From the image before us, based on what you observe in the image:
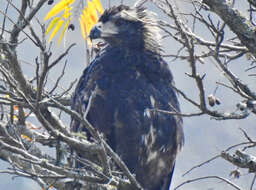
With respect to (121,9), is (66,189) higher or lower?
lower

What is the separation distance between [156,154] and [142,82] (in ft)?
2.40

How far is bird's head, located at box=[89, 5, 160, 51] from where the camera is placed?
5797 millimetres

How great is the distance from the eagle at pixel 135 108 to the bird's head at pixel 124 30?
15cm

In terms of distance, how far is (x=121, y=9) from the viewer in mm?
5879

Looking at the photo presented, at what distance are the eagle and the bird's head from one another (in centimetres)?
15

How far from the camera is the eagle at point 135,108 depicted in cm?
507

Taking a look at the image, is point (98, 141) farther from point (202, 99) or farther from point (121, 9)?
point (121, 9)

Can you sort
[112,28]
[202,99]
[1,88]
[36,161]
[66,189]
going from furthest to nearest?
1. [112,28]
2. [66,189]
3. [1,88]
4. [36,161]
5. [202,99]

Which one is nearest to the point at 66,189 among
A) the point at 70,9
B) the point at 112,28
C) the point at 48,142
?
the point at 48,142

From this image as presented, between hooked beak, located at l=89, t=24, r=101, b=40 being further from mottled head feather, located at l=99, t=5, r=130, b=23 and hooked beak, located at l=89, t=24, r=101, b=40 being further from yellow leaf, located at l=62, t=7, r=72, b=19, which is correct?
yellow leaf, located at l=62, t=7, r=72, b=19

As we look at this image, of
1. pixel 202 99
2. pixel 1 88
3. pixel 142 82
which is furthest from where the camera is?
pixel 142 82

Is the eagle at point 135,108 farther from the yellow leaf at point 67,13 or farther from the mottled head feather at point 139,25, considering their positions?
the yellow leaf at point 67,13

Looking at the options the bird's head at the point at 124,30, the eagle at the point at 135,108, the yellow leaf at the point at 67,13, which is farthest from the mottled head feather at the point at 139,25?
the yellow leaf at the point at 67,13

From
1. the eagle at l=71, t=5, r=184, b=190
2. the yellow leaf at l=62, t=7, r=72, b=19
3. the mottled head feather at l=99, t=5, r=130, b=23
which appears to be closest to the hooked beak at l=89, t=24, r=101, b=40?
the eagle at l=71, t=5, r=184, b=190
